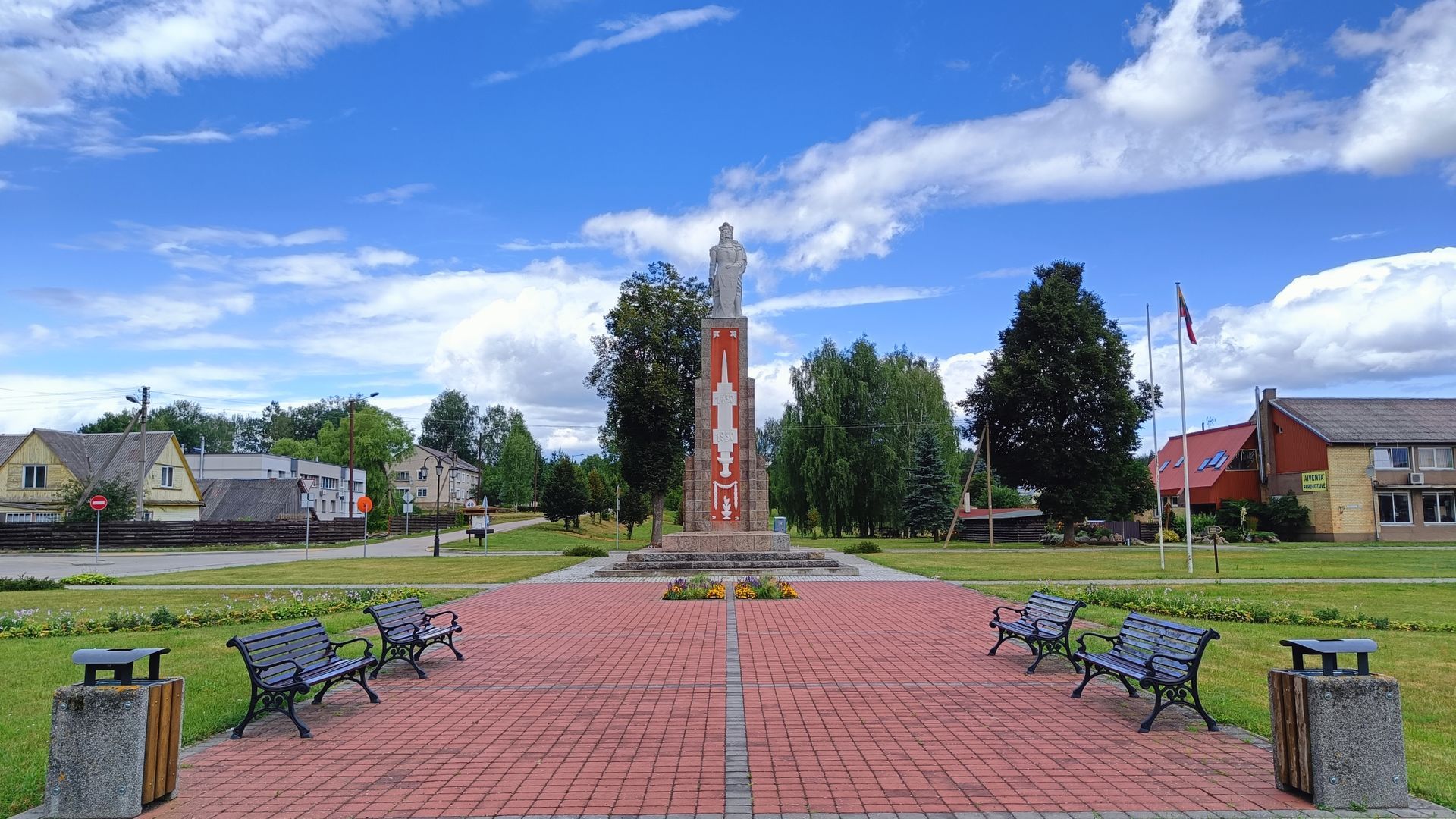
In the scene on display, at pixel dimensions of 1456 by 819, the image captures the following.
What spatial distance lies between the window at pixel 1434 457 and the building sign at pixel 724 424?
126ft

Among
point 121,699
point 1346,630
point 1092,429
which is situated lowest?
point 1346,630

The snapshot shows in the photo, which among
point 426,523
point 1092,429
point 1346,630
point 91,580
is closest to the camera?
point 1346,630

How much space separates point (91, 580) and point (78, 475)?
35961 millimetres

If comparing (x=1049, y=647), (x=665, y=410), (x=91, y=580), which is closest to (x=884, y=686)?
(x=1049, y=647)

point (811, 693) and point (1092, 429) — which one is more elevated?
point (1092, 429)

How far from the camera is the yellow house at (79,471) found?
164 feet

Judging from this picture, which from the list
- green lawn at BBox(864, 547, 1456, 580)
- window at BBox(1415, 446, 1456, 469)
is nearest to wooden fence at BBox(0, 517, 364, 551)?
green lawn at BBox(864, 547, 1456, 580)

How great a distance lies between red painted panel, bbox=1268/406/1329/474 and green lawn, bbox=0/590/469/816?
45.8 meters

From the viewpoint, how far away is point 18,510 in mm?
49469

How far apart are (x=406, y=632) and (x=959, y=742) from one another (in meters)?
6.35

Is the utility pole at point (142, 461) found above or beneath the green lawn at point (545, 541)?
above

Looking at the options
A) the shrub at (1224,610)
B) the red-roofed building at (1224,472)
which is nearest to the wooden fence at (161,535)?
the shrub at (1224,610)

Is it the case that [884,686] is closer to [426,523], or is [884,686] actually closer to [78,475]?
[78,475]

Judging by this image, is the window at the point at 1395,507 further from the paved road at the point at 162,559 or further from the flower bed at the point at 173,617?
the flower bed at the point at 173,617
